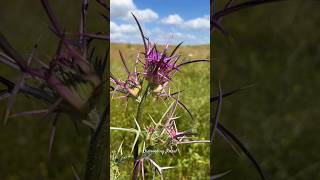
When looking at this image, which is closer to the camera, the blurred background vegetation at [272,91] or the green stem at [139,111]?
the green stem at [139,111]

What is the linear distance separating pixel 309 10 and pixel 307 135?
35 cm

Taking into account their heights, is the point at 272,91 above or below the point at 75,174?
above

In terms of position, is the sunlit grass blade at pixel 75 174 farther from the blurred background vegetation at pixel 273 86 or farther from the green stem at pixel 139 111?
the blurred background vegetation at pixel 273 86

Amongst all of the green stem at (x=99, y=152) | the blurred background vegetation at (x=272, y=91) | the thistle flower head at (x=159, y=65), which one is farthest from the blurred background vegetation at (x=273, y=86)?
the green stem at (x=99, y=152)

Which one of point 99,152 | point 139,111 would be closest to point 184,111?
point 139,111

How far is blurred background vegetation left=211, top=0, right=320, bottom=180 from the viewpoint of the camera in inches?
55.9

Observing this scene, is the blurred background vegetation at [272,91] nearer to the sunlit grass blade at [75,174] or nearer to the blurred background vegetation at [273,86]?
the blurred background vegetation at [273,86]

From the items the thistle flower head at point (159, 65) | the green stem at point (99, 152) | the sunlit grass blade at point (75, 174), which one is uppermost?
the thistle flower head at point (159, 65)

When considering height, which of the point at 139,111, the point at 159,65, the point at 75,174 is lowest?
the point at 75,174

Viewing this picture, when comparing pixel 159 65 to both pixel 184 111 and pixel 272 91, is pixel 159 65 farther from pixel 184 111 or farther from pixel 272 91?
pixel 272 91

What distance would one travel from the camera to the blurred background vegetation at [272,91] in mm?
1419

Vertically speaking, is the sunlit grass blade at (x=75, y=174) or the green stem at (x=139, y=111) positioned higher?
the green stem at (x=139, y=111)

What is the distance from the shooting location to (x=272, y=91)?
142cm

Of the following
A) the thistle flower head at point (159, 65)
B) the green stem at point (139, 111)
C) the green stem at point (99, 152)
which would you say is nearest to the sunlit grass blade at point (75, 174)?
the green stem at point (99, 152)
